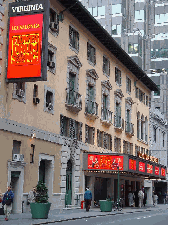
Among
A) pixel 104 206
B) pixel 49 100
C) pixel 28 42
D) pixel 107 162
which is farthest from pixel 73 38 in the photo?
pixel 104 206

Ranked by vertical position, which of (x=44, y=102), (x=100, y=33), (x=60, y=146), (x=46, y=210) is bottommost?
(x=46, y=210)

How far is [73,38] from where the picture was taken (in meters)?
36.7

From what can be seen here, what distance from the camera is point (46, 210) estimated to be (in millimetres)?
24109

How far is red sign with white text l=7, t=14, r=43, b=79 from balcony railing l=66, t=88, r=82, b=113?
9.29 metres

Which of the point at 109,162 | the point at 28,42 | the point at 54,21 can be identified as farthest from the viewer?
the point at 109,162

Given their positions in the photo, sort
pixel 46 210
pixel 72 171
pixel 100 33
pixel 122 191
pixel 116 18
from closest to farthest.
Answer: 1. pixel 46 210
2. pixel 72 171
3. pixel 100 33
4. pixel 122 191
5. pixel 116 18

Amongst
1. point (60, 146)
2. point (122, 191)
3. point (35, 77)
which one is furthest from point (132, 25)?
point (35, 77)

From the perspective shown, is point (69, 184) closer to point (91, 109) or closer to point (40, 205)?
point (91, 109)

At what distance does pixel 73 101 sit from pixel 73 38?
17.0 feet

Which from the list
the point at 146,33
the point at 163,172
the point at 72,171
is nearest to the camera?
the point at 72,171

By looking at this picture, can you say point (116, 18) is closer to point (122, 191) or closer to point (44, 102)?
Result: point (122, 191)

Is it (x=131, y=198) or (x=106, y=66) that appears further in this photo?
(x=131, y=198)

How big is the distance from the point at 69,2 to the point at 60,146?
10.5 m

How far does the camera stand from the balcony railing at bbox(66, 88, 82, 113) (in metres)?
34.5
